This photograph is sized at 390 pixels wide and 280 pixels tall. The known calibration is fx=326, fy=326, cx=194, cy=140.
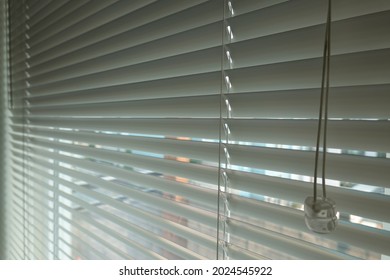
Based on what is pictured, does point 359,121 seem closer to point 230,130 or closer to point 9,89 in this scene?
point 230,130

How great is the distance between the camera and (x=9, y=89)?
1.60 meters

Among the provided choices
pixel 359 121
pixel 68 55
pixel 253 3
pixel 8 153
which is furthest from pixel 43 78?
pixel 359 121

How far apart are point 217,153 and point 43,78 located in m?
0.93

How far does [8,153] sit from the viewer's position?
165 cm

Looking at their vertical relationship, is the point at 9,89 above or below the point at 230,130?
above

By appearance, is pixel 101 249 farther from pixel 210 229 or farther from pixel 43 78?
pixel 43 78

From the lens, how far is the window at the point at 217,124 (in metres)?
0.46

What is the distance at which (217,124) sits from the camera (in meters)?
0.63

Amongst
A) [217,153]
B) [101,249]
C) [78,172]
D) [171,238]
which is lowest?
[101,249]

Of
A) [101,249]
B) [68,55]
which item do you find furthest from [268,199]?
[68,55]

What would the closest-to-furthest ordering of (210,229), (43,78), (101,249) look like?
(210,229) → (101,249) → (43,78)

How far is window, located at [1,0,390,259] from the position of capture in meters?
0.46

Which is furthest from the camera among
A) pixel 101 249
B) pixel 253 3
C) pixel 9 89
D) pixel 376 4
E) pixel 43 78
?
pixel 9 89

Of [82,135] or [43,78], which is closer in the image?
[82,135]
